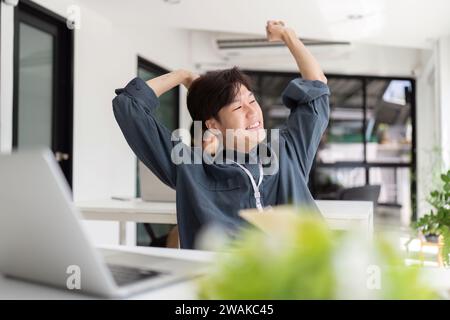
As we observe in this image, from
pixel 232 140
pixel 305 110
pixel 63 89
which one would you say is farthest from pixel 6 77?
pixel 305 110

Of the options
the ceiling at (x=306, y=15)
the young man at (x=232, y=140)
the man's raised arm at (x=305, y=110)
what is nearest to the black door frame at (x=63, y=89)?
the ceiling at (x=306, y=15)

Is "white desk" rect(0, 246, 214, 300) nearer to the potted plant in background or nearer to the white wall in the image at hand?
the potted plant in background

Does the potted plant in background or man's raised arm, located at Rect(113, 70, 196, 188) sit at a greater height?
man's raised arm, located at Rect(113, 70, 196, 188)

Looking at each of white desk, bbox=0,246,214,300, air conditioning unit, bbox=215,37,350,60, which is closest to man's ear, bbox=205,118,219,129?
white desk, bbox=0,246,214,300

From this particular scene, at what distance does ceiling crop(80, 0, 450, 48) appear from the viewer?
425 centimetres

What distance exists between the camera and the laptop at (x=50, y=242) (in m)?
0.58

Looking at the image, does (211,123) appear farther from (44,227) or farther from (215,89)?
(44,227)

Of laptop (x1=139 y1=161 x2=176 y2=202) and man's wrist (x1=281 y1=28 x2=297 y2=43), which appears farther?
laptop (x1=139 y1=161 x2=176 y2=202)

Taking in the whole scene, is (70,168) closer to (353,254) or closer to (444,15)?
(444,15)

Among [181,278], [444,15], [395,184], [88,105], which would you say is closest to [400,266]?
[181,278]

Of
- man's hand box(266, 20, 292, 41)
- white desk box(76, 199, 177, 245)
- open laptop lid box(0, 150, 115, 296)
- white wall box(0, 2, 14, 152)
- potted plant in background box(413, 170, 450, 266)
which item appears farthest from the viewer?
white wall box(0, 2, 14, 152)

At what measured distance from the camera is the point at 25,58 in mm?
3723

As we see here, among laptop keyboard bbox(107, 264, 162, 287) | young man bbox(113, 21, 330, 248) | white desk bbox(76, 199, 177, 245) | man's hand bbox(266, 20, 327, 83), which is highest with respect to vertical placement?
man's hand bbox(266, 20, 327, 83)
